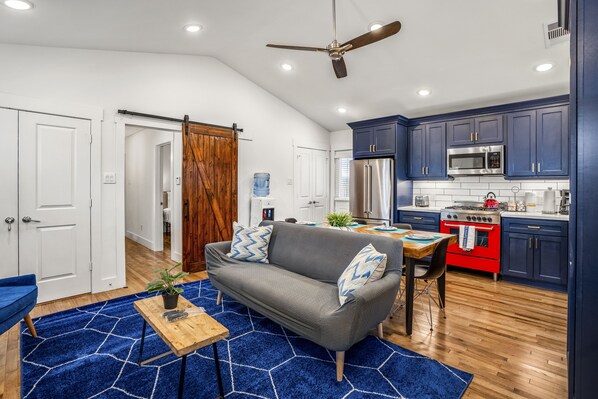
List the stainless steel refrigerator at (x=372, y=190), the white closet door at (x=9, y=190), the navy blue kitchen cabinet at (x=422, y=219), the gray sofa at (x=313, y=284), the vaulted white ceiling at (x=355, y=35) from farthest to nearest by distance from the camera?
the stainless steel refrigerator at (x=372, y=190)
the navy blue kitchen cabinet at (x=422, y=219)
the white closet door at (x=9, y=190)
the vaulted white ceiling at (x=355, y=35)
the gray sofa at (x=313, y=284)

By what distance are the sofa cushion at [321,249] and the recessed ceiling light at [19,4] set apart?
2.88m

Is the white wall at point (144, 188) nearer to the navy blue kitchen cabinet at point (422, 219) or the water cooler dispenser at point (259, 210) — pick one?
the water cooler dispenser at point (259, 210)

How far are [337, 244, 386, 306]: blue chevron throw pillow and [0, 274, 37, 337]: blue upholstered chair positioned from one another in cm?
232

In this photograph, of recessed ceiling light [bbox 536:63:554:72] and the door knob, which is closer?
the door knob

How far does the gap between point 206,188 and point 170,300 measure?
2.74 metres

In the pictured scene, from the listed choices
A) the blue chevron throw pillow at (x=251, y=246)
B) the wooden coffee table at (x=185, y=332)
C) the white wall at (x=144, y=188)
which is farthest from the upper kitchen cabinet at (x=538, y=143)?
the white wall at (x=144, y=188)

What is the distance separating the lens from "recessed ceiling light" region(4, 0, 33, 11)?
8.05ft

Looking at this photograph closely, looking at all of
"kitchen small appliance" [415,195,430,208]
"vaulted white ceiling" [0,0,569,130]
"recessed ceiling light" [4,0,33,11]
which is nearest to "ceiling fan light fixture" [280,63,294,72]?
"vaulted white ceiling" [0,0,569,130]

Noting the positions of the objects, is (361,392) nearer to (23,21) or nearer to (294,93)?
(23,21)

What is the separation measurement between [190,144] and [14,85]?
1.90 m

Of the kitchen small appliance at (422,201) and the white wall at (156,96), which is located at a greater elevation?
the white wall at (156,96)

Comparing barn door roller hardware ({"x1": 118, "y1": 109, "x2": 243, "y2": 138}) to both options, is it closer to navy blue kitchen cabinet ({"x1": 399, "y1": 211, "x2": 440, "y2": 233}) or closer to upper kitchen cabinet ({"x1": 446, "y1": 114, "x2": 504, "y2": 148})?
navy blue kitchen cabinet ({"x1": 399, "y1": 211, "x2": 440, "y2": 233})

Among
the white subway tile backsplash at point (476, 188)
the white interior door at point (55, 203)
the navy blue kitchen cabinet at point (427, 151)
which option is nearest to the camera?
the white interior door at point (55, 203)

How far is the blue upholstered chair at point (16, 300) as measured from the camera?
7.11 feet
